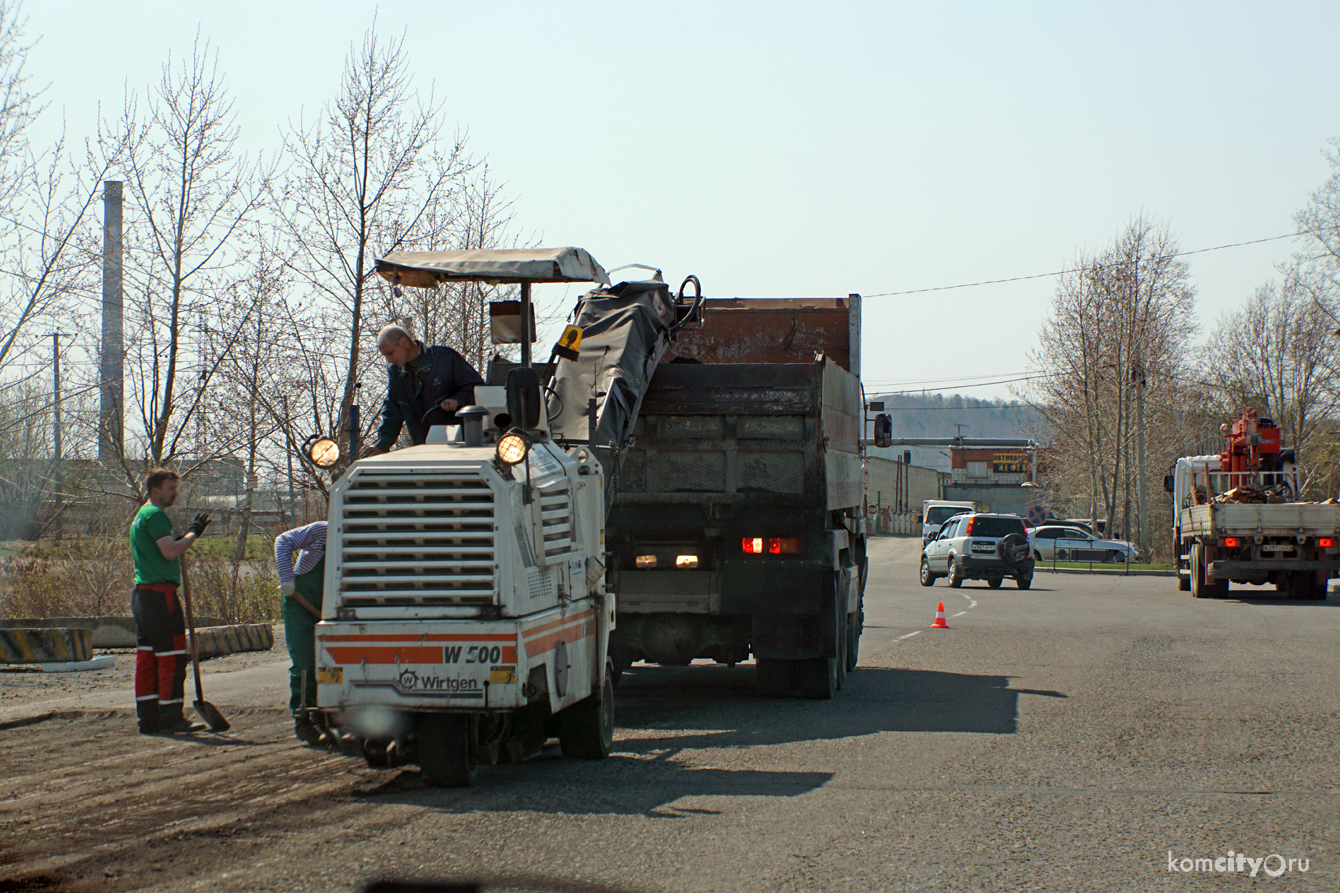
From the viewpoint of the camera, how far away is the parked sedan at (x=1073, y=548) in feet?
153

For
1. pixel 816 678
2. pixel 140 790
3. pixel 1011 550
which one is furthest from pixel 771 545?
pixel 1011 550

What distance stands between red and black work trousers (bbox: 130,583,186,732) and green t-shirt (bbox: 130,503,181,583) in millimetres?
59

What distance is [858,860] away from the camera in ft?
18.1

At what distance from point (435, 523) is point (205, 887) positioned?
218 cm

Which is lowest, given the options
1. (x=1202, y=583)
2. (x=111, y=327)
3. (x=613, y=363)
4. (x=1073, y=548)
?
(x=1073, y=548)

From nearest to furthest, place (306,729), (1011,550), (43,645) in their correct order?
(306,729)
(43,645)
(1011,550)

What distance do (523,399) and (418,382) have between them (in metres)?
1.24

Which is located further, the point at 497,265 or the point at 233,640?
the point at 233,640

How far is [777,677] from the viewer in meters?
11.1

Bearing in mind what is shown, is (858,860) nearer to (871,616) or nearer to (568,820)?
(568,820)

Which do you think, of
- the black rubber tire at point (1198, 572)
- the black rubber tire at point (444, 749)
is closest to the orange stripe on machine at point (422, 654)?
the black rubber tire at point (444, 749)

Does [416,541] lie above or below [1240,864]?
above

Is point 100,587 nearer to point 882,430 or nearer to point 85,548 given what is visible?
point 85,548

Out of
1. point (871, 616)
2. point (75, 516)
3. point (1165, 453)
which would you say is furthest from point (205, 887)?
point (1165, 453)
